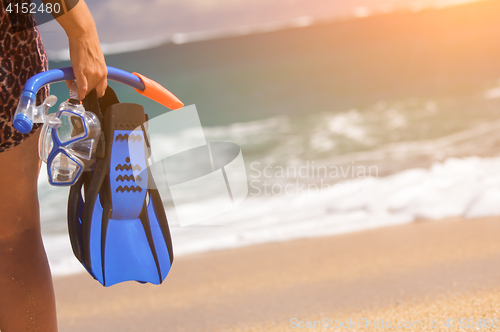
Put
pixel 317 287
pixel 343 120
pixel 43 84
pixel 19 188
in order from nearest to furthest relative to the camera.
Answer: pixel 43 84
pixel 19 188
pixel 317 287
pixel 343 120

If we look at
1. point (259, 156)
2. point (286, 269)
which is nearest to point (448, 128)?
point (259, 156)

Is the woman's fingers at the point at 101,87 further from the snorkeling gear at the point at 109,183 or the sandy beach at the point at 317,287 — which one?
the sandy beach at the point at 317,287

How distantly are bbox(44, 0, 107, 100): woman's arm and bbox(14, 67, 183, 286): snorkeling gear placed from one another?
3 centimetres

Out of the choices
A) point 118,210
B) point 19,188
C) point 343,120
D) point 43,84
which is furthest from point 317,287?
point 343,120

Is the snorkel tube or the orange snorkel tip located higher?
the snorkel tube

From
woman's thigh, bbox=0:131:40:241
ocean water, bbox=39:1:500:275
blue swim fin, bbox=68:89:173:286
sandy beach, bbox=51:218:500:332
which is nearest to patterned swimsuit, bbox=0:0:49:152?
woman's thigh, bbox=0:131:40:241

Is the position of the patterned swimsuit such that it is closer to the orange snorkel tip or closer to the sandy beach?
the orange snorkel tip

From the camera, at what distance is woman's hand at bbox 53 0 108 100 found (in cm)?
82

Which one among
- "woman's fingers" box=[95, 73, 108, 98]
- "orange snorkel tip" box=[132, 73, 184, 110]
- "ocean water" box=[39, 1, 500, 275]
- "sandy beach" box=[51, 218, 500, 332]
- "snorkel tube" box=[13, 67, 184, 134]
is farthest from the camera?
"ocean water" box=[39, 1, 500, 275]

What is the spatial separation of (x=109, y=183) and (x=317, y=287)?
1.24m

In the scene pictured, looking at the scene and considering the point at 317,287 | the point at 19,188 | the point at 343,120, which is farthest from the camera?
the point at 343,120

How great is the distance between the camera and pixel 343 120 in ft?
26.0

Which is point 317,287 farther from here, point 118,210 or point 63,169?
point 63,169

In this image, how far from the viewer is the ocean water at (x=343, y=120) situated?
3.07 metres
